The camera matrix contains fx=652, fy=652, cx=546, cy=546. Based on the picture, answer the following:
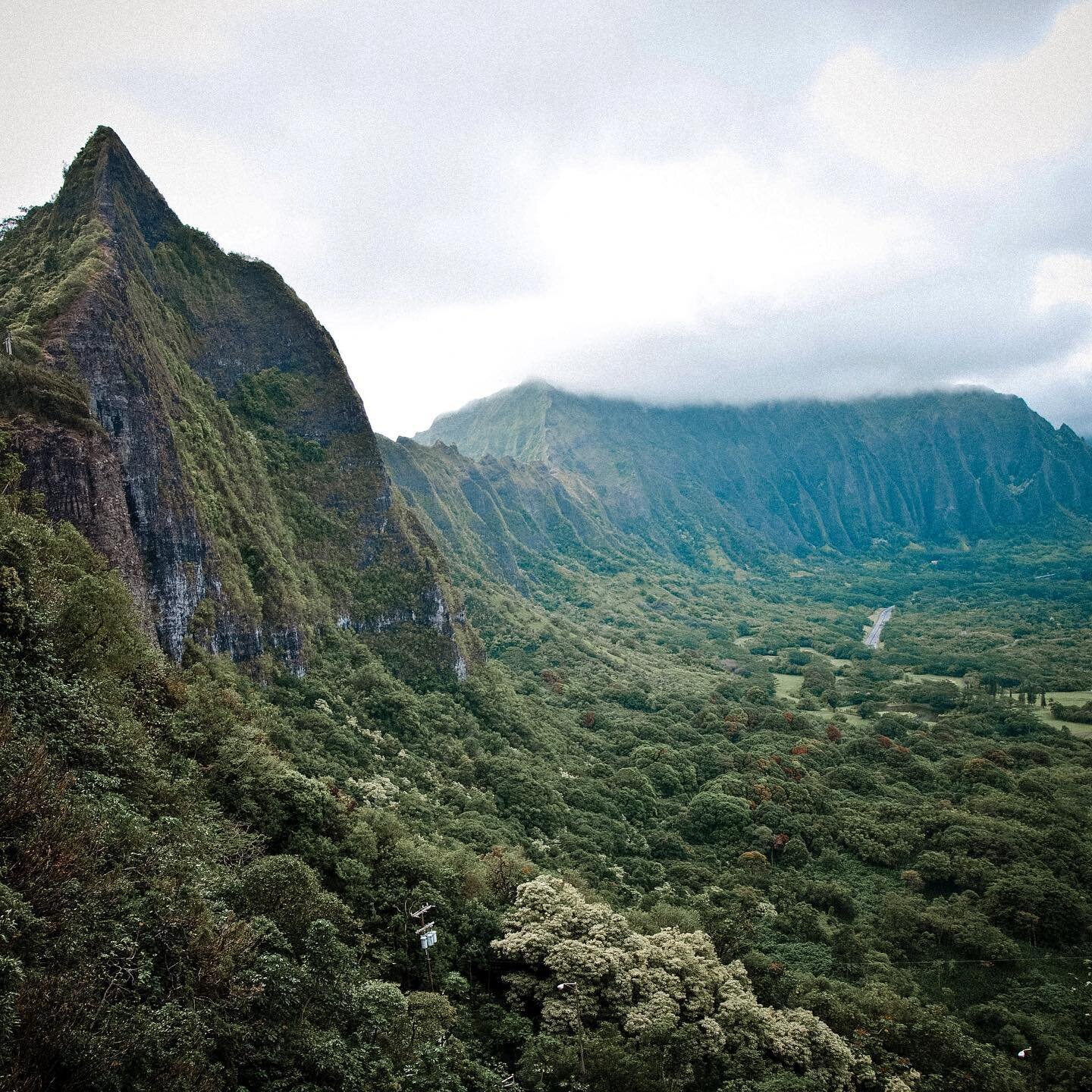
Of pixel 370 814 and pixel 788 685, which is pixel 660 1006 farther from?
pixel 788 685

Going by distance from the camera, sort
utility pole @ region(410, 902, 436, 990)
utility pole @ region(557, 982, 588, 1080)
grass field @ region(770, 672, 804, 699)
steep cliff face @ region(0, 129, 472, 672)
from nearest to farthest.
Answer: utility pole @ region(557, 982, 588, 1080) → utility pole @ region(410, 902, 436, 990) → steep cliff face @ region(0, 129, 472, 672) → grass field @ region(770, 672, 804, 699)

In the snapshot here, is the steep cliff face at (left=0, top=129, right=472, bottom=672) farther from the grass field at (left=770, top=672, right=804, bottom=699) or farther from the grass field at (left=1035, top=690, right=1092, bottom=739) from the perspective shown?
the grass field at (left=1035, top=690, right=1092, bottom=739)

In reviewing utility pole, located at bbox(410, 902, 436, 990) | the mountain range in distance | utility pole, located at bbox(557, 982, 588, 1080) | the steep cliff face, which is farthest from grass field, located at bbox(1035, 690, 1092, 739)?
utility pole, located at bbox(410, 902, 436, 990)

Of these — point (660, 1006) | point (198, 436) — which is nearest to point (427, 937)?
point (660, 1006)

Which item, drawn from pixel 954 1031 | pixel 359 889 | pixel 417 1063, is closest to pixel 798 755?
pixel 954 1031

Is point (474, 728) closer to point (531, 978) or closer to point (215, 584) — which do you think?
point (215, 584)
